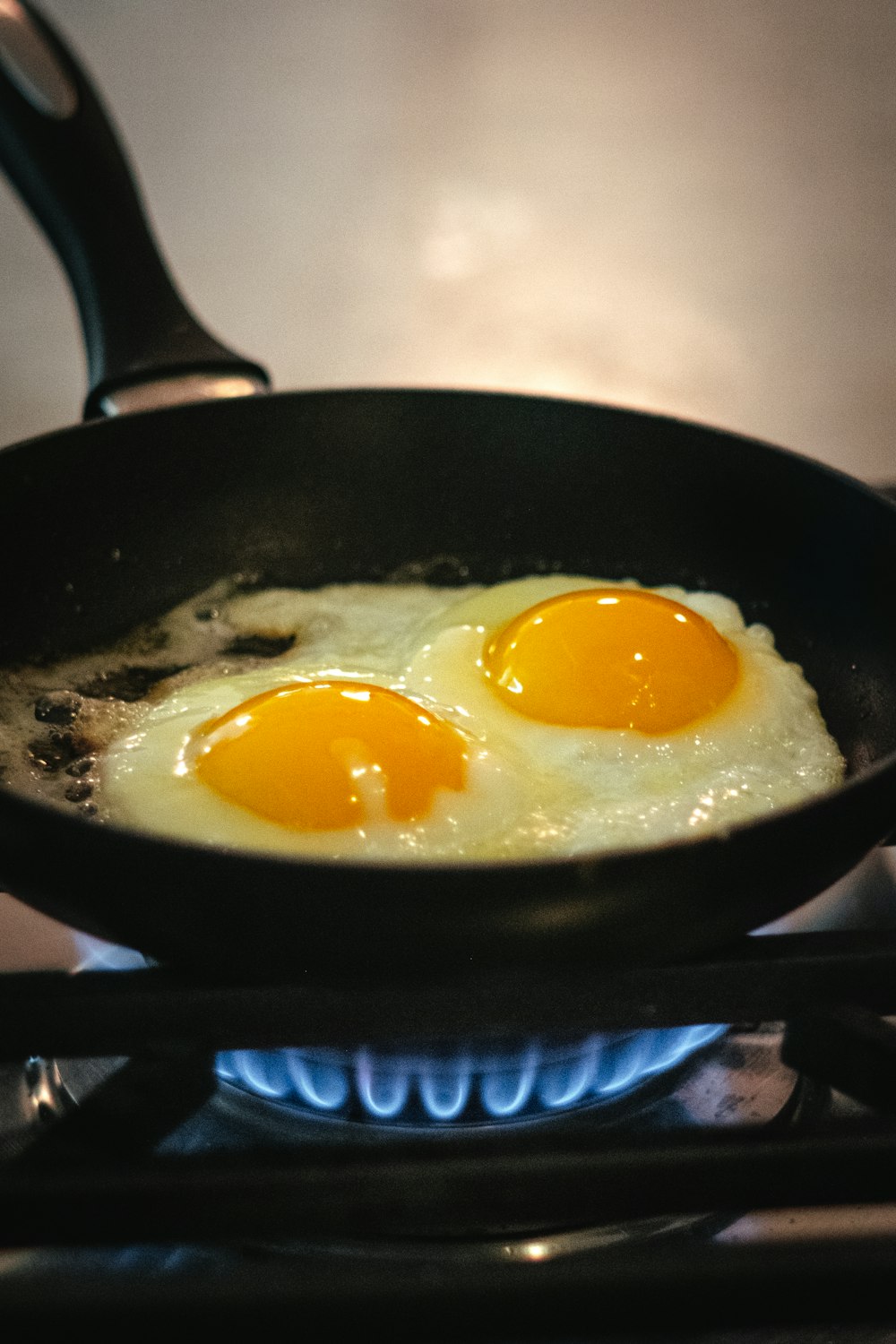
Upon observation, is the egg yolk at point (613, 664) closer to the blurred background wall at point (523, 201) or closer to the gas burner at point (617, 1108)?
the gas burner at point (617, 1108)

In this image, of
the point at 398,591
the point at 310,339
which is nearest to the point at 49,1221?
the point at 398,591

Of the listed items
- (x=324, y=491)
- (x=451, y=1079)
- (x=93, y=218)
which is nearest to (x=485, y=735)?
(x=451, y=1079)

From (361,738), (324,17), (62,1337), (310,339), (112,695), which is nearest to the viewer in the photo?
(62,1337)

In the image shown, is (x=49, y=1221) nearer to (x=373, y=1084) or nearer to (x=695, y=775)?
(x=373, y=1084)

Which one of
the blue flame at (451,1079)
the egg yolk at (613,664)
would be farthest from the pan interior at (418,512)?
the blue flame at (451,1079)

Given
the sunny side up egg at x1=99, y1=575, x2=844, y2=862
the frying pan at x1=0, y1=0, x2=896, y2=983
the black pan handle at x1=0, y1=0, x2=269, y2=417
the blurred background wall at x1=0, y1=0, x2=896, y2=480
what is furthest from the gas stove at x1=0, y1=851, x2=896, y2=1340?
the blurred background wall at x1=0, y1=0, x2=896, y2=480

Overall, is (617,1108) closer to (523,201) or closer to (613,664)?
(613,664)
